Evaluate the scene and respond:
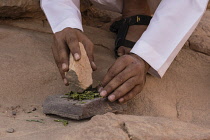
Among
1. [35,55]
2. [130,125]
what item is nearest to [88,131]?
[130,125]

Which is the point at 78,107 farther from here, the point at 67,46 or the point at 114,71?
the point at 67,46

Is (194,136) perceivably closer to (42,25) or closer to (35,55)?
(35,55)

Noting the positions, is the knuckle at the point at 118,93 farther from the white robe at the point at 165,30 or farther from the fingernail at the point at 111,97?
the white robe at the point at 165,30

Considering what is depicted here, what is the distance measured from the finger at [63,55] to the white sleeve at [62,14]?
194mm

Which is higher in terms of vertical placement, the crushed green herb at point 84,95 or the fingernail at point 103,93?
the fingernail at point 103,93

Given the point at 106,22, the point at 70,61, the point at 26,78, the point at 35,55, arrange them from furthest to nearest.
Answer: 1. the point at 106,22
2. the point at 35,55
3. the point at 26,78
4. the point at 70,61

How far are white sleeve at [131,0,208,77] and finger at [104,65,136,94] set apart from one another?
0.19m

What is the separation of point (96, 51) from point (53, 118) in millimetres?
1196

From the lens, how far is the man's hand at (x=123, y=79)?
210cm

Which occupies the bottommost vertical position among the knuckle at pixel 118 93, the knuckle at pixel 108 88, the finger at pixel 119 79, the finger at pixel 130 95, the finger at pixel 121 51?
the finger at pixel 121 51

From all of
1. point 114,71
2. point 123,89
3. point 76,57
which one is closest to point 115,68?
point 114,71

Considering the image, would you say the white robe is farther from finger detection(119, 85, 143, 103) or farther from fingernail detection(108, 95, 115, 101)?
fingernail detection(108, 95, 115, 101)

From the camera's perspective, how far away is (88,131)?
1662 mm

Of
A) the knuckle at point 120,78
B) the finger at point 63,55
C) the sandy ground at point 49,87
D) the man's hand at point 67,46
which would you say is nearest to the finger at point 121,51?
the sandy ground at point 49,87
